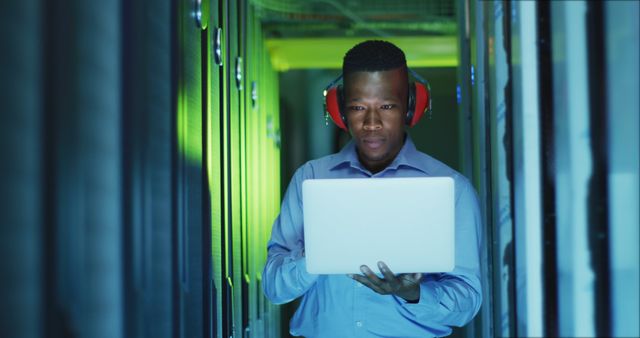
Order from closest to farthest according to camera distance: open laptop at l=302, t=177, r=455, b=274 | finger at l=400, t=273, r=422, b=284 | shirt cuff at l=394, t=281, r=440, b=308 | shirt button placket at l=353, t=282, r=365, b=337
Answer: open laptop at l=302, t=177, r=455, b=274
finger at l=400, t=273, r=422, b=284
shirt cuff at l=394, t=281, r=440, b=308
shirt button placket at l=353, t=282, r=365, b=337

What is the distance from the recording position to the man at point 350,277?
5.85ft

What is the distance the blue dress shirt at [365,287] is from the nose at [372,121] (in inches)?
4.7

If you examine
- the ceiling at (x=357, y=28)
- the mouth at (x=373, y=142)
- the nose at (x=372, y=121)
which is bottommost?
the mouth at (x=373, y=142)

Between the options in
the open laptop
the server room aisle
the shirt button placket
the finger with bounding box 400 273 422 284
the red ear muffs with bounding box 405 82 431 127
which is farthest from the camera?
the red ear muffs with bounding box 405 82 431 127

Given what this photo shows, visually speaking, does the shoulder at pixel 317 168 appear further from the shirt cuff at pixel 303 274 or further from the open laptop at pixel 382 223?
the open laptop at pixel 382 223

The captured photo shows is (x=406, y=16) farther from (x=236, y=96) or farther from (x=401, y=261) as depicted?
(x=401, y=261)

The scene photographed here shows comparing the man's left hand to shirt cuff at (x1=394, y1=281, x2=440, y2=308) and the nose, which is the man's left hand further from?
the nose

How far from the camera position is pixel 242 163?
8.44 feet

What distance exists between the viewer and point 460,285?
5.79 ft

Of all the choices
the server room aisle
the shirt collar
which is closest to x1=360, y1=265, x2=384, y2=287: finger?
the server room aisle

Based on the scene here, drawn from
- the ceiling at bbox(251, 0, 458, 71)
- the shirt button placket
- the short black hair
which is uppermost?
the ceiling at bbox(251, 0, 458, 71)

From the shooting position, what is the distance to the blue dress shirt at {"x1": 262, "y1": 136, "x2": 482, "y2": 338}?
176cm

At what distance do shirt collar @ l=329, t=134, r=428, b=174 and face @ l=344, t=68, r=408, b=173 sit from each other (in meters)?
0.04

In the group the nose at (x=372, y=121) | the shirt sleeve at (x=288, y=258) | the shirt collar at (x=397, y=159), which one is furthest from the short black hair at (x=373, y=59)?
the shirt sleeve at (x=288, y=258)
